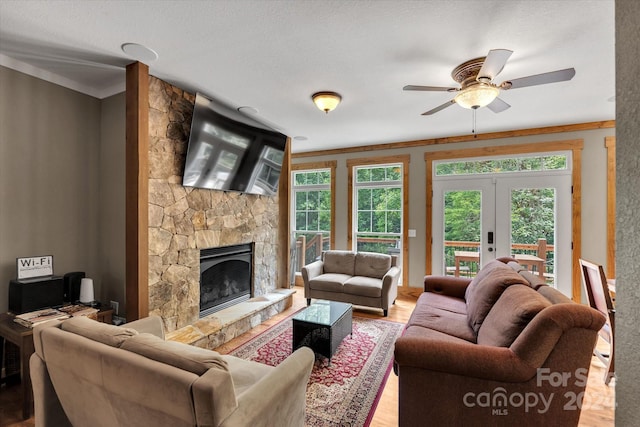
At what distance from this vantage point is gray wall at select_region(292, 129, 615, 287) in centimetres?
385

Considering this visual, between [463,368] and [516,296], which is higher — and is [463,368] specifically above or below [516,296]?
below

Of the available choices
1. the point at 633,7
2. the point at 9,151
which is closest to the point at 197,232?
the point at 9,151

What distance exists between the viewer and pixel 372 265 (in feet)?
14.4

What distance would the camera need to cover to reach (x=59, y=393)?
56.1 inches

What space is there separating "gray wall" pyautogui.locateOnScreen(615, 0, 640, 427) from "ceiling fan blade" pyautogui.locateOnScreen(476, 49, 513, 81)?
3.20 feet

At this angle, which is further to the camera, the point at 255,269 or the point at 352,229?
the point at 352,229

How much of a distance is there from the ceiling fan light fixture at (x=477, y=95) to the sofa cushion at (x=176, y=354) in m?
2.51

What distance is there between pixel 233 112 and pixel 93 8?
1.56 metres

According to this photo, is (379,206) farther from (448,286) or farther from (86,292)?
(86,292)

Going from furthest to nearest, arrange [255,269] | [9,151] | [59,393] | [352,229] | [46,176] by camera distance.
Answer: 1. [352,229]
2. [255,269]
3. [46,176]
4. [9,151]
5. [59,393]

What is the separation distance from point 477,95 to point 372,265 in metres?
2.74

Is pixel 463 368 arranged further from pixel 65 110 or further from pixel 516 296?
pixel 65 110

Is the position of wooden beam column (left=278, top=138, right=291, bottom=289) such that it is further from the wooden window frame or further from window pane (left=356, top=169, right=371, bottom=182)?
the wooden window frame

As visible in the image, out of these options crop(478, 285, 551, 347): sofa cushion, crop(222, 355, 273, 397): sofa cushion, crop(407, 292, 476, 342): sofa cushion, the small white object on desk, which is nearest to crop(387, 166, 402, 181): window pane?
crop(407, 292, 476, 342): sofa cushion
